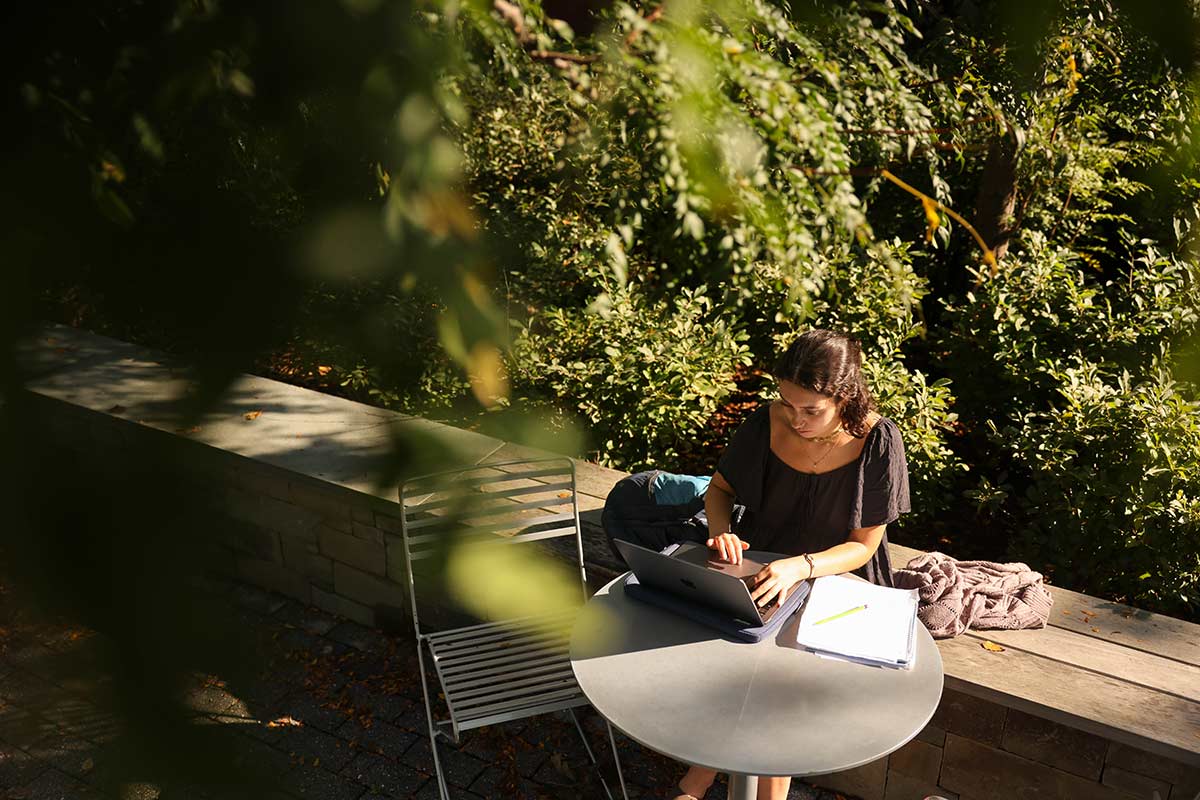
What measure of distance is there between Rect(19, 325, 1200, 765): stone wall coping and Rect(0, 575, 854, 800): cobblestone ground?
0.10 m

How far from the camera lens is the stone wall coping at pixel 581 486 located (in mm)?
448

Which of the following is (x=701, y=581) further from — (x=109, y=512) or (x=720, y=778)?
(x=109, y=512)

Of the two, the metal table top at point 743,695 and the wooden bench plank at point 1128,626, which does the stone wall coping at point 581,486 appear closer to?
the wooden bench plank at point 1128,626

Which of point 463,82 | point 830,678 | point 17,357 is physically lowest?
point 830,678

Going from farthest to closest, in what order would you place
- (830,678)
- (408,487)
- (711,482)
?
(711,482) < (830,678) < (408,487)

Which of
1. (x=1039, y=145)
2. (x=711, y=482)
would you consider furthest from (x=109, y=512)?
(x=1039, y=145)

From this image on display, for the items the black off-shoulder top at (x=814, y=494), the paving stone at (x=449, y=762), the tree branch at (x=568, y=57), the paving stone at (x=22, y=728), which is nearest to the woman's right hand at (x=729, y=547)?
the black off-shoulder top at (x=814, y=494)

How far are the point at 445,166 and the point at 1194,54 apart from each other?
34cm

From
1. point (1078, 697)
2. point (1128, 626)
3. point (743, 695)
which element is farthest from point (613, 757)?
point (1128, 626)

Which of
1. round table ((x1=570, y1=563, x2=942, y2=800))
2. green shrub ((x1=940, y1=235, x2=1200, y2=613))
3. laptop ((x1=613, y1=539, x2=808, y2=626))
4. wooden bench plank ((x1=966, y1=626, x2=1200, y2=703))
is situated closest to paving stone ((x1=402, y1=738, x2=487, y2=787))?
round table ((x1=570, y1=563, x2=942, y2=800))

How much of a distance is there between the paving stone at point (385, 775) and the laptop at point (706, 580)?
4.07 ft

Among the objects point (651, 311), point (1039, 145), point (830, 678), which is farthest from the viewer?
point (651, 311)

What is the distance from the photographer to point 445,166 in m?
0.46

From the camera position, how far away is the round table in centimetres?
236
